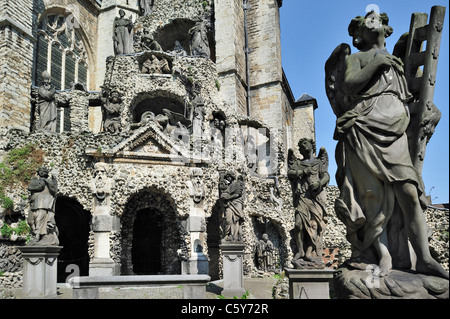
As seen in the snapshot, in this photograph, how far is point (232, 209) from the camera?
10.5 meters

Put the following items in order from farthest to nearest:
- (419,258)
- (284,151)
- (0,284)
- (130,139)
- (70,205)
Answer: (284,151)
(70,205)
(130,139)
(0,284)
(419,258)

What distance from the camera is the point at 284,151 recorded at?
72.0ft

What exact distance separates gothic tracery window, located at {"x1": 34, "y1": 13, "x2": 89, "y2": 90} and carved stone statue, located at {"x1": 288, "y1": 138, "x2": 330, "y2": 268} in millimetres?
19212

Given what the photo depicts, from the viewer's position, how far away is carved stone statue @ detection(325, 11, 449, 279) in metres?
3.09

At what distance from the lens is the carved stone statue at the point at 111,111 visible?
16.8 metres

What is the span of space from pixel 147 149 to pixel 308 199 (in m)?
10.5

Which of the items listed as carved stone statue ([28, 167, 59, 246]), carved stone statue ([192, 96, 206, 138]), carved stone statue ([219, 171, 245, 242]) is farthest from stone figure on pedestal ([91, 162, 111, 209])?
carved stone statue ([219, 171, 245, 242])

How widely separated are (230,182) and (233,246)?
6.30 feet

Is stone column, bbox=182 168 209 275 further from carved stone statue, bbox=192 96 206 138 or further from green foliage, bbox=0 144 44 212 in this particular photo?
green foliage, bbox=0 144 44 212

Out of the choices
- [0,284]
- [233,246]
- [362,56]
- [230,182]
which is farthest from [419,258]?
[0,284]

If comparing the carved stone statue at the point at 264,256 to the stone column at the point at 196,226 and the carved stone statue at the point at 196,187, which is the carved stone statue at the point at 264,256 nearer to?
the stone column at the point at 196,226

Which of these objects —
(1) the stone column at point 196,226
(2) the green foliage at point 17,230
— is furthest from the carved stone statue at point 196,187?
(2) the green foliage at point 17,230

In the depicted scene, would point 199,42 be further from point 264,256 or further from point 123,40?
point 264,256

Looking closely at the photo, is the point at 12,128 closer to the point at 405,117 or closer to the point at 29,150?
the point at 29,150
